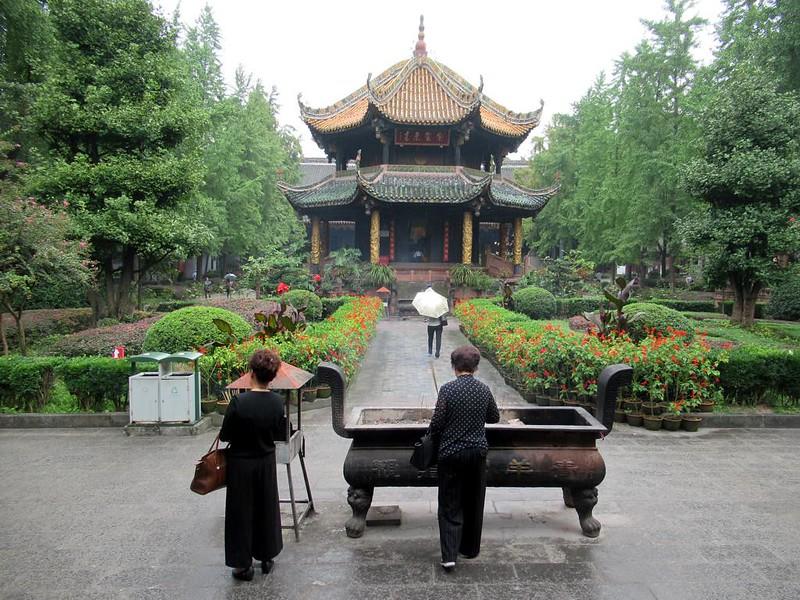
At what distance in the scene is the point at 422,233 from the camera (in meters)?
25.7

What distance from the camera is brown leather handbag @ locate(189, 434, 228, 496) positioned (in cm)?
382

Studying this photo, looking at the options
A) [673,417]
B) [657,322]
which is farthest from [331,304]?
[673,417]

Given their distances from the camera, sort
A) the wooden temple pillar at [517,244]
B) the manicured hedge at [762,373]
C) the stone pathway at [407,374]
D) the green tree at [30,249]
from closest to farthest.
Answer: the manicured hedge at [762,373]
the stone pathway at [407,374]
the green tree at [30,249]
the wooden temple pillar at [517,244]

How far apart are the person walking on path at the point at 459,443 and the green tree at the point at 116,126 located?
44.1 feet

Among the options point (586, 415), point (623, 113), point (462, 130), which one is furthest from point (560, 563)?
point (623, 113)

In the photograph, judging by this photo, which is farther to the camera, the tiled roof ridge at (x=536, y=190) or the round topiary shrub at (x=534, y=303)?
the tiled roof ridge at (x=536, y=190)

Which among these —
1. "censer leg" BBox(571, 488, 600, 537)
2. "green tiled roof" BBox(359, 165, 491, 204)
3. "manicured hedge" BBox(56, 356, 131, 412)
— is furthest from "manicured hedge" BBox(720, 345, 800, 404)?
"green tiled roof" BBox(359, 165, 491, 204)

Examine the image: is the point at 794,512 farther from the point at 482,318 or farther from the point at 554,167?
the point at 554,167

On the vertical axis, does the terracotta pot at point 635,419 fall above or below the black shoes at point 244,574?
above

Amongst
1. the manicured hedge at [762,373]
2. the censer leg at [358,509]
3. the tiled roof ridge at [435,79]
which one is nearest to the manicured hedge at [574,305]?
the tiled roof ridge at [435,79]

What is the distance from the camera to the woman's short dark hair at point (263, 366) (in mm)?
3896

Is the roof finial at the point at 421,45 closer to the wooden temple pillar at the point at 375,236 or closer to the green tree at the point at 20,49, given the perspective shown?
the wooden temple pillar at the point at 375,236

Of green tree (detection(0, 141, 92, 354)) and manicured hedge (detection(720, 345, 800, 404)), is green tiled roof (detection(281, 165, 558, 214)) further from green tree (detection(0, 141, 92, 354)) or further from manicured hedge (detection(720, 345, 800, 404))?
manicured hedge (detection(720, 345, 800, 404))

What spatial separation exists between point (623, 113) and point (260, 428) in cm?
2903
